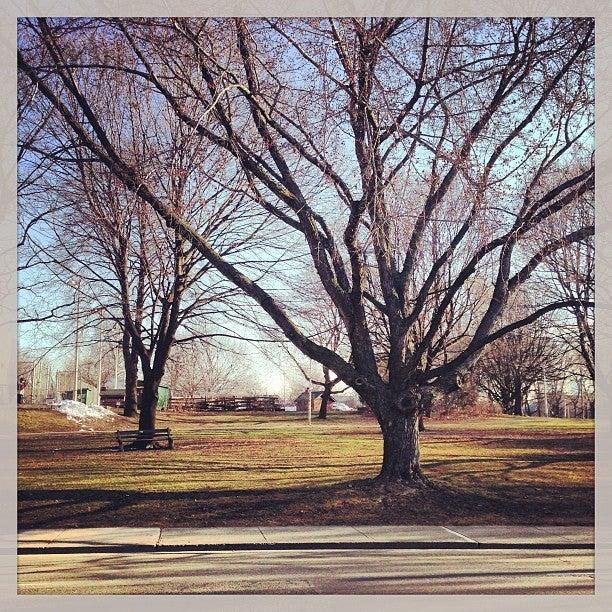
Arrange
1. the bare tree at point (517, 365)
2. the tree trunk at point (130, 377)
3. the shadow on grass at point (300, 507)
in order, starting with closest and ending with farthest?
the shadow on grass at point (300, 507) < the tree trunk at point (130, 377) < the bare tree at point (517, 365)

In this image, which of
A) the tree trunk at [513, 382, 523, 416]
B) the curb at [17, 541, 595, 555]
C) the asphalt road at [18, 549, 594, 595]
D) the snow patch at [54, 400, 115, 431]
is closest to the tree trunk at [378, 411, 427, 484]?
the curb at [17, 541, 595, 555]

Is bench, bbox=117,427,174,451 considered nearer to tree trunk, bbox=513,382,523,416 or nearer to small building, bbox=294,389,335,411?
small building, bbox=294,389,335,411

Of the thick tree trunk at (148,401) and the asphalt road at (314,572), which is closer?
the asphalt road at (314,572)

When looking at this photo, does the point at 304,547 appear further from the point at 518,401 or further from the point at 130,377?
the point at 518,401

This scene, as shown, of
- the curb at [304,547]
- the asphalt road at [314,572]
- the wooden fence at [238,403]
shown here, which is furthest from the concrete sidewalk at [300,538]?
the wooden fence at [238,403]

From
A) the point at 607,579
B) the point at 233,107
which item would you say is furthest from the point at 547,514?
the point at 233,107

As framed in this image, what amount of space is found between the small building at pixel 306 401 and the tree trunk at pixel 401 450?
13.0 feet

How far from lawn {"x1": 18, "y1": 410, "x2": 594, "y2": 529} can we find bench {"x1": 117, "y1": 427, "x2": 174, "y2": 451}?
9.1 inches

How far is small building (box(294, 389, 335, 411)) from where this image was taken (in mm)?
14663

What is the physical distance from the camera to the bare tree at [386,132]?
31.4 feet

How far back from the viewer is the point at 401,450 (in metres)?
10.8

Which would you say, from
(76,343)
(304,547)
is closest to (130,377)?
(76,343)

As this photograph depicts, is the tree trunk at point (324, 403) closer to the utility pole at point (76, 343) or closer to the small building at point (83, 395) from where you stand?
the small building at point (83, 395)
